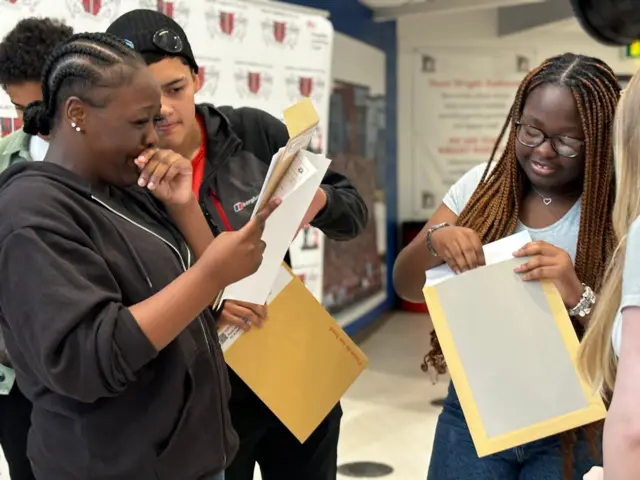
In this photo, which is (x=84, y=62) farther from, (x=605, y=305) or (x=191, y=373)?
(x=605, y=305)

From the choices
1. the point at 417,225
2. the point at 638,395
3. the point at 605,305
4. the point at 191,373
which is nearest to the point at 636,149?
the point at 605,305

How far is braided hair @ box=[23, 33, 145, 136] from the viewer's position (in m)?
1.04

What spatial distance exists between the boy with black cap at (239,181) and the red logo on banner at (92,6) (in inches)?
43.1

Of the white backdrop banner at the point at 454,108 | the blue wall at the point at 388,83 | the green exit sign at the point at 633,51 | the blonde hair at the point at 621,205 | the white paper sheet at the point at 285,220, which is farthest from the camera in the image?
the white backdrop banner at the point at 454,108

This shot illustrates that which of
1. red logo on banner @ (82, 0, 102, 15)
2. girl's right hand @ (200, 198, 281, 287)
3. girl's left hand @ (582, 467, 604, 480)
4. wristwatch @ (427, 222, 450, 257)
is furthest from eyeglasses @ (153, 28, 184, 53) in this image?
red logo on banner @ (82, 0, 102, 15)

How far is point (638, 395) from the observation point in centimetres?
79

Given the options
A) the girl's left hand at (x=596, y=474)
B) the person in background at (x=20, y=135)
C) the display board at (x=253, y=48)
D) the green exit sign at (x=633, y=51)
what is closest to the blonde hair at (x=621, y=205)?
the girl's left hand at (x=596, y=474)

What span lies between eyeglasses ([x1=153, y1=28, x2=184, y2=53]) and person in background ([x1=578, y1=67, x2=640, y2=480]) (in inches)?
34.1

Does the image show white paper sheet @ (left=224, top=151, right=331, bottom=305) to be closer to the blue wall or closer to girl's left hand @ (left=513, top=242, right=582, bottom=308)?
girl's left hand @ (left=513, top=242, right=582, bottom=308)

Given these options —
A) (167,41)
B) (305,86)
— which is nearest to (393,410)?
(305,86)

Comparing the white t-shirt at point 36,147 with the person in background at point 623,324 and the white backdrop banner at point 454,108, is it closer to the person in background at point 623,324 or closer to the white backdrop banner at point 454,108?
the person in background at point 623,324

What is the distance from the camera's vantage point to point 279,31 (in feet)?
11.1

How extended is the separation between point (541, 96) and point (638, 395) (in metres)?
0.72

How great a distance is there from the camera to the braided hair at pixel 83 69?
1.04 m
